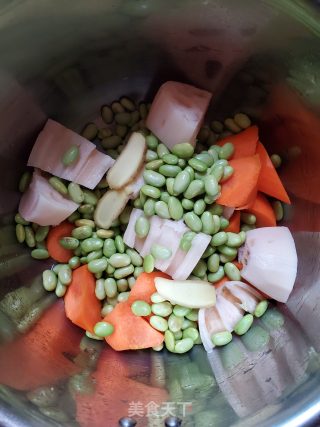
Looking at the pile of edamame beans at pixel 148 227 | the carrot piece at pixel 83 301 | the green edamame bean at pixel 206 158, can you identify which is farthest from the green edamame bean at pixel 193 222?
the carrot piece at pixel 83 301

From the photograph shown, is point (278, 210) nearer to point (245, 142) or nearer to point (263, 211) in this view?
point (263, 211)

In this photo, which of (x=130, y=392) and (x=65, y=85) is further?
(x=65, y=85)

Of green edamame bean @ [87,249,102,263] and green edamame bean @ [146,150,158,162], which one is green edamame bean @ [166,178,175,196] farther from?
green edamame bean @ [87,249,102,263]

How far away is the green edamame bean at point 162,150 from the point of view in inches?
44.9

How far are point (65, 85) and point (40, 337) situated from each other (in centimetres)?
45

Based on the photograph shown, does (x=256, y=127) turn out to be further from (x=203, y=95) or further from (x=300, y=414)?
(x=300, y=414)

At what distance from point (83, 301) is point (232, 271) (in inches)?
10.6

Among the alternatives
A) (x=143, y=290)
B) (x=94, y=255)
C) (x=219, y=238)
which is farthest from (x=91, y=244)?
(x=219, y=238)

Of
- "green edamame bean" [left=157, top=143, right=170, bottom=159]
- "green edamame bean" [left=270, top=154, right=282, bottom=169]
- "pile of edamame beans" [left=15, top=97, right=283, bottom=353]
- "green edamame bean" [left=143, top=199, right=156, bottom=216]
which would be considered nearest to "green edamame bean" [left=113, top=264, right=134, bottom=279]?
"pile of edamame beans" [left=15, top=97, right=283, bottom=353]

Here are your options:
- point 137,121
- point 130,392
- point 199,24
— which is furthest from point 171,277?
point 199,24

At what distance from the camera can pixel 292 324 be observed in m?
1.10

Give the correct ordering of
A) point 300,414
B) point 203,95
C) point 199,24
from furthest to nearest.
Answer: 1. point 203,95
2. point 199,24
3. point 300,414

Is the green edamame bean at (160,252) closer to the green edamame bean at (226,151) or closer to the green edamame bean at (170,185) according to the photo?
the green edamame bean at (170,185)

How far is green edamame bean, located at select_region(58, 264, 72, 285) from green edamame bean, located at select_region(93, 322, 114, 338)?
107 mm
